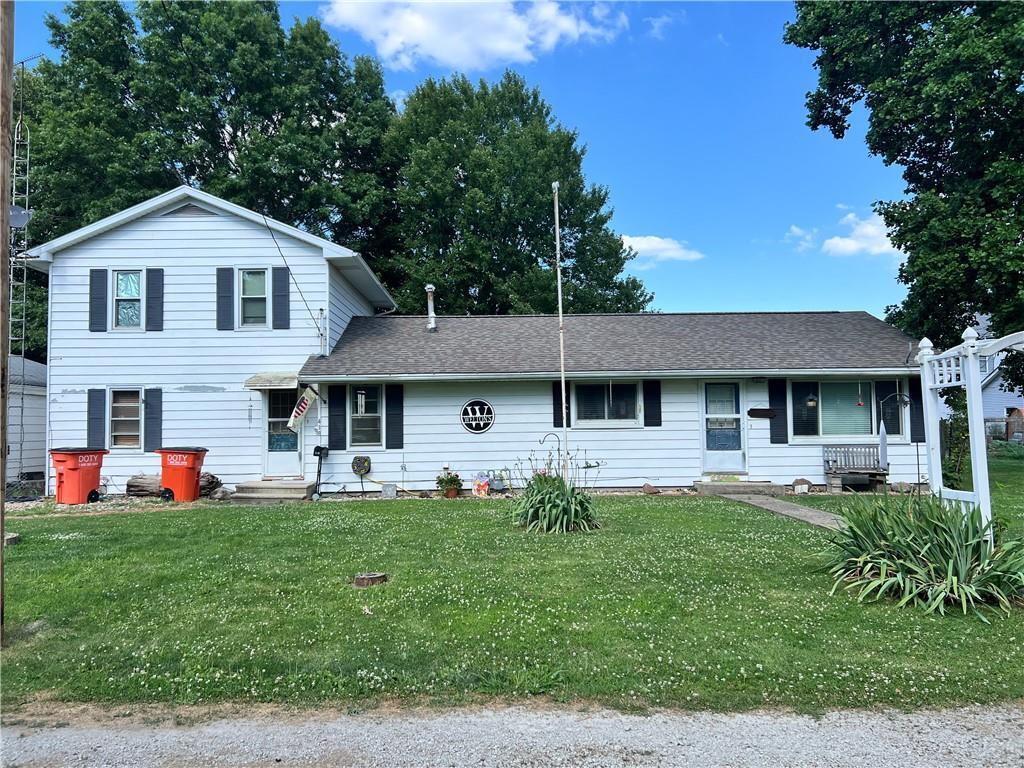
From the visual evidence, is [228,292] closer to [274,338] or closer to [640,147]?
[274,338]

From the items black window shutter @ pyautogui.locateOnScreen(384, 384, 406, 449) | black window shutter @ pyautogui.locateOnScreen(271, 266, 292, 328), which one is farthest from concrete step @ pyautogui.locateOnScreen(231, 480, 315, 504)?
black window shutter @ pyautogui.locateOnScreen(271, 266, 292, 328)

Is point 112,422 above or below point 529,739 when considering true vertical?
above

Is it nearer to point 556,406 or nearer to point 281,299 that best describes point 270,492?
point 281,299

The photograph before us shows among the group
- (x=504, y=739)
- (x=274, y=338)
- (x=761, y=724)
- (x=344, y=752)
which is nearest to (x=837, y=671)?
(x=761, y=724)

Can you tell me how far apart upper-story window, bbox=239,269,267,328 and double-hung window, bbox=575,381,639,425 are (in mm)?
7104

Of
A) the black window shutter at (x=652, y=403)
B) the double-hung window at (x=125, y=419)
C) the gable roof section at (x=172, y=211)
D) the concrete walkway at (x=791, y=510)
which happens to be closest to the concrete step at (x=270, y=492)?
the double-hung window at (x=125, y=419)

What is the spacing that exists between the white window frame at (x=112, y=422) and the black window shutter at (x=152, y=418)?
5cm

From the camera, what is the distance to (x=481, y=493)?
43.3ft

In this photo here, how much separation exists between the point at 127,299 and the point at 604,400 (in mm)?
10587

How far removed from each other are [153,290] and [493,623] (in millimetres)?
12321

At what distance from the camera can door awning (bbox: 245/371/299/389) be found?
13.0m

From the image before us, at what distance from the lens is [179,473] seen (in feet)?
40.8

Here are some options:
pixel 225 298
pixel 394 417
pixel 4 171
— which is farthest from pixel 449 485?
pixel 4 171

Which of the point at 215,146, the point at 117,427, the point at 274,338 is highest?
the point at 215,146
